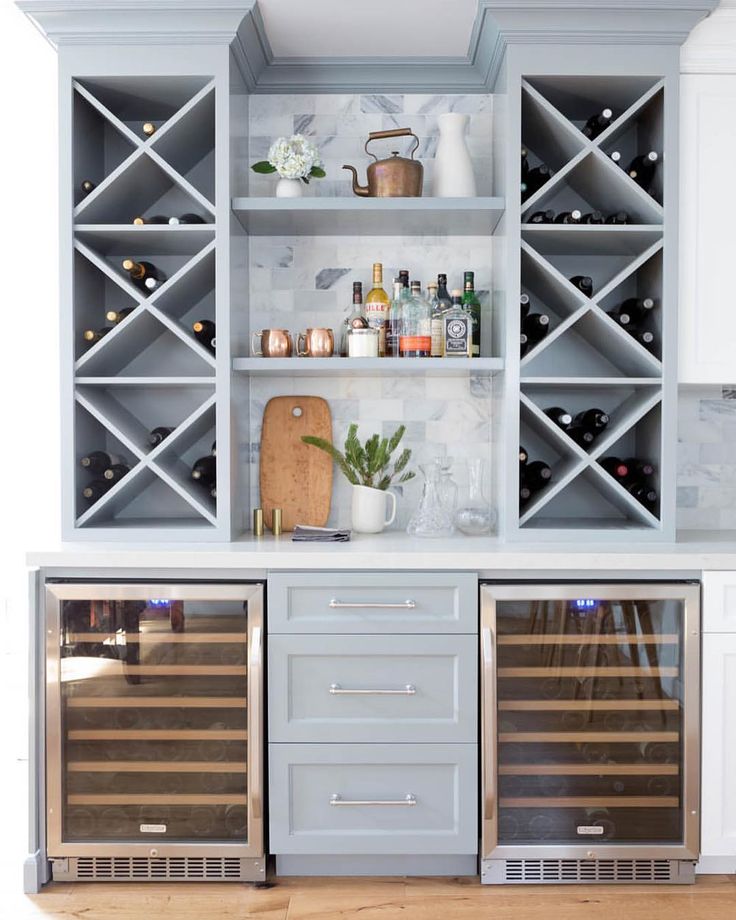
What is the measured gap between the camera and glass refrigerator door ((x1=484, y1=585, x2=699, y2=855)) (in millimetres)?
2328

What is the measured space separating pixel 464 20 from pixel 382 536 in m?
1.71

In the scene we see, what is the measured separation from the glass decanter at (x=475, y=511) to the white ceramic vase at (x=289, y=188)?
1.11 m

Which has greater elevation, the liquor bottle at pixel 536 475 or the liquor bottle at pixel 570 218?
the liquor bottle at pixel 570 218

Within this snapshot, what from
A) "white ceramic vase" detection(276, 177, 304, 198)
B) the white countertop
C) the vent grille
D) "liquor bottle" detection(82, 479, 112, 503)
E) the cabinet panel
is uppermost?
"white ceramic vase" detection(276, 177, 304, 198)

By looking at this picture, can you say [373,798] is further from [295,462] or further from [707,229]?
[707,229]

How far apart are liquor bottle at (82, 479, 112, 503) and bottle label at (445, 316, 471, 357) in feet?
4.15

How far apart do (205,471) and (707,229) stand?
6.02ft

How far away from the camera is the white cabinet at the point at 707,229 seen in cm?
253

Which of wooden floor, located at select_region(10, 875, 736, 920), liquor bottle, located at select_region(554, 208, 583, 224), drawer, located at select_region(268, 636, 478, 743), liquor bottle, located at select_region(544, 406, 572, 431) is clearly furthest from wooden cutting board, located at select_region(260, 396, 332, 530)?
wooden floor, located at select_region(10, 875, 736, 920)

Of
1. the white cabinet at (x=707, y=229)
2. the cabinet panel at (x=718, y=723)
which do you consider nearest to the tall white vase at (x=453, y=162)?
the white cabinet at (x=707, y=229)

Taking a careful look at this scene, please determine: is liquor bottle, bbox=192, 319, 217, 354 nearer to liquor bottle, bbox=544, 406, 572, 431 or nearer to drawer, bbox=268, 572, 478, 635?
drawer, bbox=268, 572, 478, 635

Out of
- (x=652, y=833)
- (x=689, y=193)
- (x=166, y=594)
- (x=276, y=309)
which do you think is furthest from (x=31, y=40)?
(x=652, y=833)

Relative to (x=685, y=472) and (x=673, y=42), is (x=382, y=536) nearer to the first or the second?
(x=685, y=472)

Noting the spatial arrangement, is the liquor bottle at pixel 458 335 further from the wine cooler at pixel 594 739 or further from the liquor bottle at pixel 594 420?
the wine cooler at pixel 594 739
